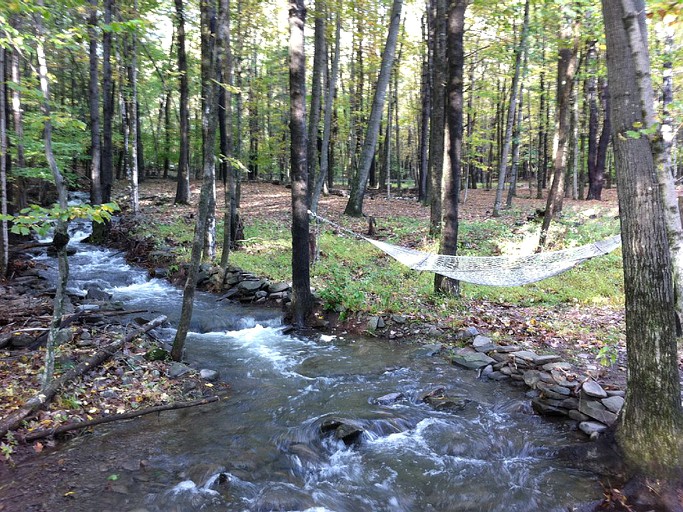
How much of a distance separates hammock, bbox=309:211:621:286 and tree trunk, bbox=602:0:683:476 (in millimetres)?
2526

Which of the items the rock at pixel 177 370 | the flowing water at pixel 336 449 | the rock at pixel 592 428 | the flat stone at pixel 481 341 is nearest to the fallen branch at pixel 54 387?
the flowing water at pixel 336 449

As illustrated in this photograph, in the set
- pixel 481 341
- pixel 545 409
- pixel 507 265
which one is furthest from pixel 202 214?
pixel 545 409

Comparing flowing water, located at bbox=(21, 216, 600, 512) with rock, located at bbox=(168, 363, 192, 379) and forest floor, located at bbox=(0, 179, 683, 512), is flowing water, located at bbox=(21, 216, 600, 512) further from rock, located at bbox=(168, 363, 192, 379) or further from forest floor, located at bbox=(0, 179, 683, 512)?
rock, located at bbox=(168, 363, 192, 379)

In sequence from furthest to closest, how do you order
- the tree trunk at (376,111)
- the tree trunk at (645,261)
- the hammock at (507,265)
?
the tree trunk at (376,111) → the hammock at (507,265) → the tree trunk at (645,261)

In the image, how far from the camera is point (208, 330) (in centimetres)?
602

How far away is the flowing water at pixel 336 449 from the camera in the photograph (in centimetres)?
274

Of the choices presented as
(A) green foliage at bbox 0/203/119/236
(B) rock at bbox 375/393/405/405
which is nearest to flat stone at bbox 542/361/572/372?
(B) rock at bbox 375/393/405/405

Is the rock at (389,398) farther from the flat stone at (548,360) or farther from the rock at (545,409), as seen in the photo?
the flat stone at (548,360)

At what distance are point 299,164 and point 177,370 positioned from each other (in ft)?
9.35

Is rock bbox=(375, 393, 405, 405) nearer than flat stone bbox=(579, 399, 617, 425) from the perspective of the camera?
No

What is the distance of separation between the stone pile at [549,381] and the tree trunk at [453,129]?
1443mm

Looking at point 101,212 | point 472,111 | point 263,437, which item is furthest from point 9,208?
point 472,111

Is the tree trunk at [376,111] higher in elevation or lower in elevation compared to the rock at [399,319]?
higher

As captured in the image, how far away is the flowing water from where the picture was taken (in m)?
2.74
